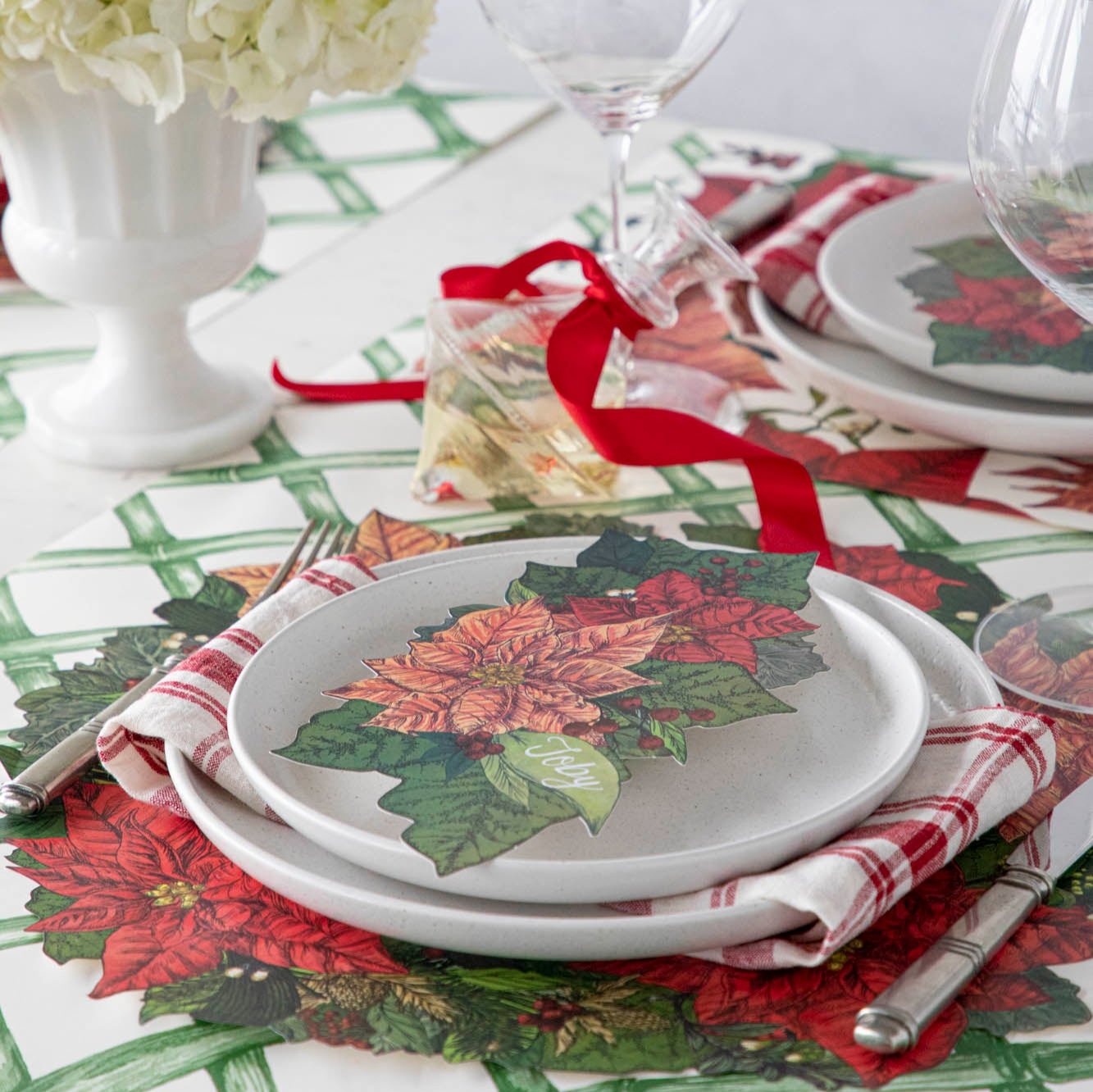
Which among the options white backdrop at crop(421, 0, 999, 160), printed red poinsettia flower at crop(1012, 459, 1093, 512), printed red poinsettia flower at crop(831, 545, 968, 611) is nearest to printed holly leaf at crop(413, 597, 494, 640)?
printed red poinsettia flower at crop(831, 545, 968, 611)

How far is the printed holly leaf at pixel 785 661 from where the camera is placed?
486mm

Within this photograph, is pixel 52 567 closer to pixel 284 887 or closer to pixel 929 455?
pixel 284 887

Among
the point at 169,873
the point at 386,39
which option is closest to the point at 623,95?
the point at 386,39

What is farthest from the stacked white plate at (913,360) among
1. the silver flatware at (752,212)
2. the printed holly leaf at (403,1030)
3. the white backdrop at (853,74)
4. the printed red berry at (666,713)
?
the white backdrop at (853,74)

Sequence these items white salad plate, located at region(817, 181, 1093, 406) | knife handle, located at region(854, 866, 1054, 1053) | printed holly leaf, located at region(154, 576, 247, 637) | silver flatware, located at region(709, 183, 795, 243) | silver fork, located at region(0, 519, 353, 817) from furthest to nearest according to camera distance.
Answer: silver flatware, located at region(709, 183, 795, 243) → white salad plate, located at region(817, 181, 1093, 406) → printed holly leaf, located at region(154, 576, 247, 637) → silver fork, located at region(0, 519, 353, 817) → knife handle, located at region(854, 866, 1054, 1053)

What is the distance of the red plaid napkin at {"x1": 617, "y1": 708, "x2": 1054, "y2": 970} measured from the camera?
0.42 m

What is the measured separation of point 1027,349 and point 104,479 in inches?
19.1

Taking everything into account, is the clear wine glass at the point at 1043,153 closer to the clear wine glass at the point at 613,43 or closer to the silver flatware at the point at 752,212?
the clear wine glass at the point at 613,43

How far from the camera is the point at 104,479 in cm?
79

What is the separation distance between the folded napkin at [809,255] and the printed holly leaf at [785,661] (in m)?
0.38

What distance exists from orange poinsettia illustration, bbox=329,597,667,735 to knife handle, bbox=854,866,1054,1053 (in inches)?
4.7

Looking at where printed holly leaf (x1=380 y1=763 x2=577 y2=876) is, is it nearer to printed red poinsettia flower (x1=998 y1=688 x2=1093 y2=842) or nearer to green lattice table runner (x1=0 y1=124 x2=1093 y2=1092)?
green lattice table runner (x1=0 y1=124 x2=1093 y2=1092)

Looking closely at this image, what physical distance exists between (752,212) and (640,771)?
0.61 meters

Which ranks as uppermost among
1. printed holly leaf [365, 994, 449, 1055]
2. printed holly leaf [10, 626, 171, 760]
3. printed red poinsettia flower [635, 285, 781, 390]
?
printed holly leaf [365, 994, 449, 1055]
